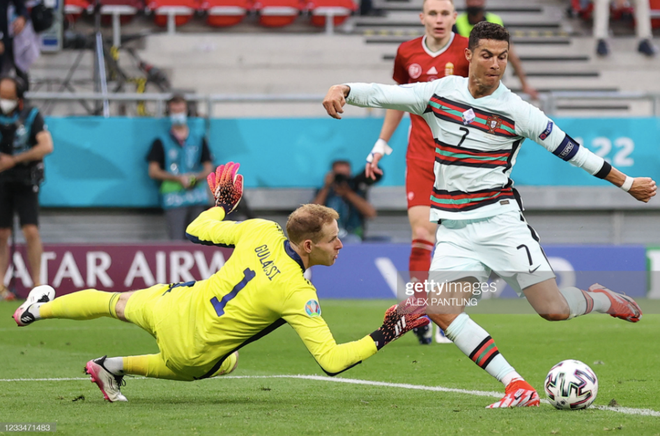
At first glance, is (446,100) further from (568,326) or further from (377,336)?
(568,326)

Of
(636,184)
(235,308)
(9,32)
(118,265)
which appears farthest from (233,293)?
(9,32)

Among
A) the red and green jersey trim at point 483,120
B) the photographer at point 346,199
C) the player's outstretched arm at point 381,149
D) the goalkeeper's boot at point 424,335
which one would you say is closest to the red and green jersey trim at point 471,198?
the red and green jersey trim at point 483,120

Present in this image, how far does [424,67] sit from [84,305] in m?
3.36

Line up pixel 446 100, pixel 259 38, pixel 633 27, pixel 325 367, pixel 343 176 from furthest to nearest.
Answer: pixel 633 27, pixel 259 38, pixel 343 176, pixel 446 100, pixel 325 367

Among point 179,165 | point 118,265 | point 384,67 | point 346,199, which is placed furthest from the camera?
point 384,67

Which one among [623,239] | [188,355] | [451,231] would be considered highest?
[451,231]

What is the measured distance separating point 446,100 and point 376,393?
65.5 inches

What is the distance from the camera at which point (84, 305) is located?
5484mm

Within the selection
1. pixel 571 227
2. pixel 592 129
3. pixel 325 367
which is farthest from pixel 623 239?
pixel 325 367

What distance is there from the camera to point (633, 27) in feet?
63.0

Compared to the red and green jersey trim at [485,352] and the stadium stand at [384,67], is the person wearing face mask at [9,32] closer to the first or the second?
the stadium stand at [384,67]

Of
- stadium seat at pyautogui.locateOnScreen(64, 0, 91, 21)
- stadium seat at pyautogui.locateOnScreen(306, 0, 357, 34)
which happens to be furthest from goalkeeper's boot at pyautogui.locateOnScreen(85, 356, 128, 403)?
stadium seat at pyautogui.locateOnScreen(306, 0, 357, 34)

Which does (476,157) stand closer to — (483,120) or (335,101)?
(483,120)

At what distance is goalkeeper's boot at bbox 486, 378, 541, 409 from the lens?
5.10 metres
